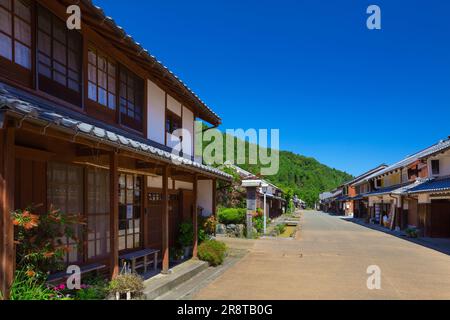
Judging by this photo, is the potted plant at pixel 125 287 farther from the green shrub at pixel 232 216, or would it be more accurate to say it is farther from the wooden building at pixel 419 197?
the wooden building at pixel 419 197

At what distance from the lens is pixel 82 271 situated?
23.0 feet

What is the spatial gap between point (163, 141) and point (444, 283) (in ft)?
29.8

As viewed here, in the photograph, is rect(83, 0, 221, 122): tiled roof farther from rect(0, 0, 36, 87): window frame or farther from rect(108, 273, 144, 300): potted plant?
rect(108, 273, 144, 300): potted plant

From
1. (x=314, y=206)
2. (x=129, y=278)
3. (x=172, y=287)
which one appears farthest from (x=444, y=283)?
(x=314, y=206)

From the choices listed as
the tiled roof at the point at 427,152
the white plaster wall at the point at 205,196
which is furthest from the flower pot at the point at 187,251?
the tiled roof at the point at 427,152

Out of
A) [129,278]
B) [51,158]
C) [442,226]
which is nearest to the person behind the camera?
[51,158]

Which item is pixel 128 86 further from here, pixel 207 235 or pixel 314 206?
pixel 314 206

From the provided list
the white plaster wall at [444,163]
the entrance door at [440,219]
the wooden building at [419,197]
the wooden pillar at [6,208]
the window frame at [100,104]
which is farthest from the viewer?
the white plaster wall at [444,163]

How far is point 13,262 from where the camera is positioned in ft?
15.3

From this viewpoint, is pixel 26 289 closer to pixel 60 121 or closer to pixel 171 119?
pixel 60 121

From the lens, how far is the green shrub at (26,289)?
185 inches

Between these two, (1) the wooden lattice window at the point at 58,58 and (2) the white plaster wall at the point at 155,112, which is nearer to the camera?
(1) the wooden lattice window at the point at 58,58

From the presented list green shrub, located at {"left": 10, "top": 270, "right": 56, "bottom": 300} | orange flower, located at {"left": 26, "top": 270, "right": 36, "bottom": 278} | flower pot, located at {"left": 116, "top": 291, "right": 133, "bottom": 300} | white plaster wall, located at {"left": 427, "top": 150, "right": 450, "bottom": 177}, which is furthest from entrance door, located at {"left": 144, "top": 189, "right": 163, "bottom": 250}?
white plaster wall, located at {"left": 427, "top": 150, "right": 450, "bottom": 177}

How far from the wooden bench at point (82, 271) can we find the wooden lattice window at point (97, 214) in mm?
361
